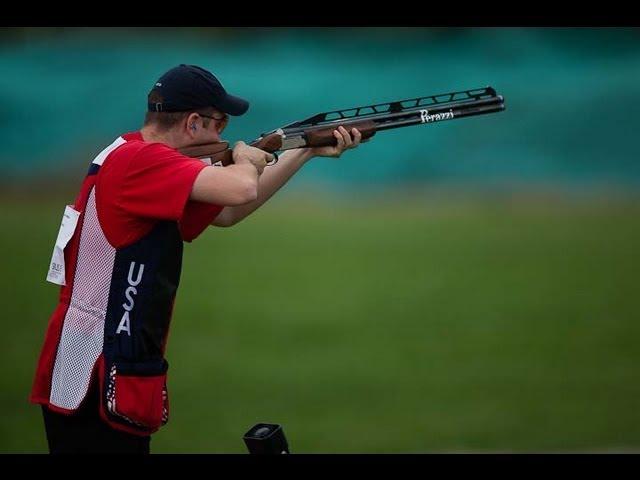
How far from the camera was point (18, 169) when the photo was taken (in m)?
6.37

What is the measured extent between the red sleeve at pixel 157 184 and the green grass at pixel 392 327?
2220 mm

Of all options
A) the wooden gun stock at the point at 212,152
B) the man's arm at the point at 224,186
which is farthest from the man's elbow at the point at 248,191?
the wooden gun stock at the point at 212,152

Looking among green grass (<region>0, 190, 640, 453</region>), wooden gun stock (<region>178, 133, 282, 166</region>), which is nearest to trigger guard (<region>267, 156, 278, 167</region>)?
wooden gun stock (<region>178, 133, 282, 166</region>)

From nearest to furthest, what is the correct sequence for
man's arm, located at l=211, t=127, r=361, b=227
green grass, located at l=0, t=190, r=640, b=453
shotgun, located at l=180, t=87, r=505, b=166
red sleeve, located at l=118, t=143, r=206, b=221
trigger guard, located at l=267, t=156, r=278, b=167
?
red sleeve, located at l=118, t=143, r=206, b=221 < shotgun, located at l=180, t=87, r=505, b=166 < trigger guard, located at l=267, t=156, r=278, b=167 < man's arm, located at l=211, t=127, r=361, b=227 < green grass, located at l=0, t=190, r=640, b=453

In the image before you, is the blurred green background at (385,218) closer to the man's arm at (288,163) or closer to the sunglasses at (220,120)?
the man's arm at (288,163)

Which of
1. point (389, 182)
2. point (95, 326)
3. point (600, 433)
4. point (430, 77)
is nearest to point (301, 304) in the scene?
point (389, 182)

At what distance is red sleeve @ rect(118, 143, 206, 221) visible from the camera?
8.73ft

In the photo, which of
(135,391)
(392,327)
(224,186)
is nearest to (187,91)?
(224,186)

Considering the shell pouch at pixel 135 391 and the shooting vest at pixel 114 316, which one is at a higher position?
the shooting vest at pixel 114 316

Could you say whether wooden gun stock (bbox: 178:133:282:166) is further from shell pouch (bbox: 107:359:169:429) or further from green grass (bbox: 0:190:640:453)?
green grass (bbox: 0:190:640:453)

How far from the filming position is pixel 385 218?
660cm

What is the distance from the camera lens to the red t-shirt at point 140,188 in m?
2.66

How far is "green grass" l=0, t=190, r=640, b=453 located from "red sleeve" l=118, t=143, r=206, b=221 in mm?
2220

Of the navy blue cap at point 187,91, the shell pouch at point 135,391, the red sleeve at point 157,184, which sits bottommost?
the shell pouch at point 135,391
